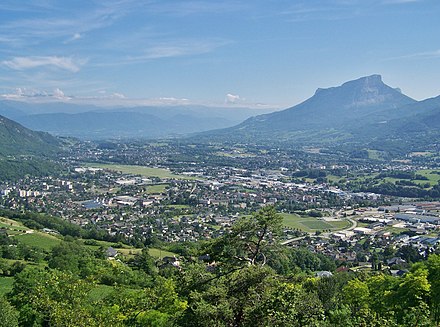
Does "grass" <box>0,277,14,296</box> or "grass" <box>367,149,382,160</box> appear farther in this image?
"grass" <box>367,149,382,160</box>

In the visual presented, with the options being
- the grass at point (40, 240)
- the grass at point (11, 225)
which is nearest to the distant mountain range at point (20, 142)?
the grass at point (11, 225)

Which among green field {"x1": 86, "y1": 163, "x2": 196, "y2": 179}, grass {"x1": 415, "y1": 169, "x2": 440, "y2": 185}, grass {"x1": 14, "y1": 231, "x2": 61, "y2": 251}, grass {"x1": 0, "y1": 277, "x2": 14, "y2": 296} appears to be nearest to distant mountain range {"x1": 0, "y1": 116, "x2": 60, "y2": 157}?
green field {"x1": 86, "y1": 163, "x2": 196, "y2": 179}

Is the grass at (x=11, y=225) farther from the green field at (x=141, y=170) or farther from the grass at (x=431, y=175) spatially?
the grass at (x=431, y=175)

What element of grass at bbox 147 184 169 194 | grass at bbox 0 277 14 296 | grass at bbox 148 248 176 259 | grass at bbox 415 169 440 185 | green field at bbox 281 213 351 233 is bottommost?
grass at bbox 147 184 169 194

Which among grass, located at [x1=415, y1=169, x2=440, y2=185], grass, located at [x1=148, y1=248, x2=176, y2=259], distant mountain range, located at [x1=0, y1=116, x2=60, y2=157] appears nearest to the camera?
grass, located at [x1=148, y1=248, x2=176, y2=259]

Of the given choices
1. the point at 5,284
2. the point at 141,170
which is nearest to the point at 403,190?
the point at 141,170

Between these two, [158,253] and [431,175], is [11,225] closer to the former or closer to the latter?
[158,253]

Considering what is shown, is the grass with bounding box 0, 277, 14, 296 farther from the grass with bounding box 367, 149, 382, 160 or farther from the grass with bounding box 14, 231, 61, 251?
the grass with bounding box 367, 149, 382, 160
